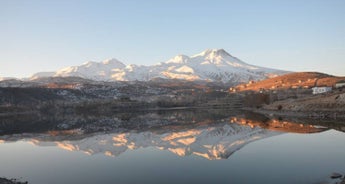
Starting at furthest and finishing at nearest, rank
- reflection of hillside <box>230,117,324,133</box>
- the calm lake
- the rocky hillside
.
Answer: the rocky hillside < reflection of hillside <box>230,117,324,133</box> < the calm lake

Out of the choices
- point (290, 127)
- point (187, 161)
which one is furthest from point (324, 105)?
point (187, 161)

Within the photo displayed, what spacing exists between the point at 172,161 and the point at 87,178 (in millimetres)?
8773

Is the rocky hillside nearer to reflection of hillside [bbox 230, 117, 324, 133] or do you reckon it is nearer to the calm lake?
reflection of hillside [bbox 230, 117, 324, 133]

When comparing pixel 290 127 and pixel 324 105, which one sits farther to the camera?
pixel 324 105

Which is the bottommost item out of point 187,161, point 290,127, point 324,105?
point 290,127

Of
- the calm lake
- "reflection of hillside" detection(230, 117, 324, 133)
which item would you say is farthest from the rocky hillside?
the calm lake

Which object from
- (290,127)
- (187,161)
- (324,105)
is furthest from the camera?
(324,105)

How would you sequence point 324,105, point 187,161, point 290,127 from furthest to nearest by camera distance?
point 324,105 < point 290,127 < point 187,161

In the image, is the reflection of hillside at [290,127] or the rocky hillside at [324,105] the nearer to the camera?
the reflection of hillside at [290,127]

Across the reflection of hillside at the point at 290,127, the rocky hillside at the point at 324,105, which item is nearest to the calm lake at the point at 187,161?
the reflection of hillside at the point at 290,127

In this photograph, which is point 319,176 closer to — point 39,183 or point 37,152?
point 39,183

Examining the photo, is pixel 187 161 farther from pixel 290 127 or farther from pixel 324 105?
pixel 324 105

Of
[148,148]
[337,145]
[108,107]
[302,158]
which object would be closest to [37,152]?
[148,148]

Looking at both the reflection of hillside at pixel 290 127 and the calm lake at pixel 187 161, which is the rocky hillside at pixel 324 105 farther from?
the calm lake at pixel 187 161
